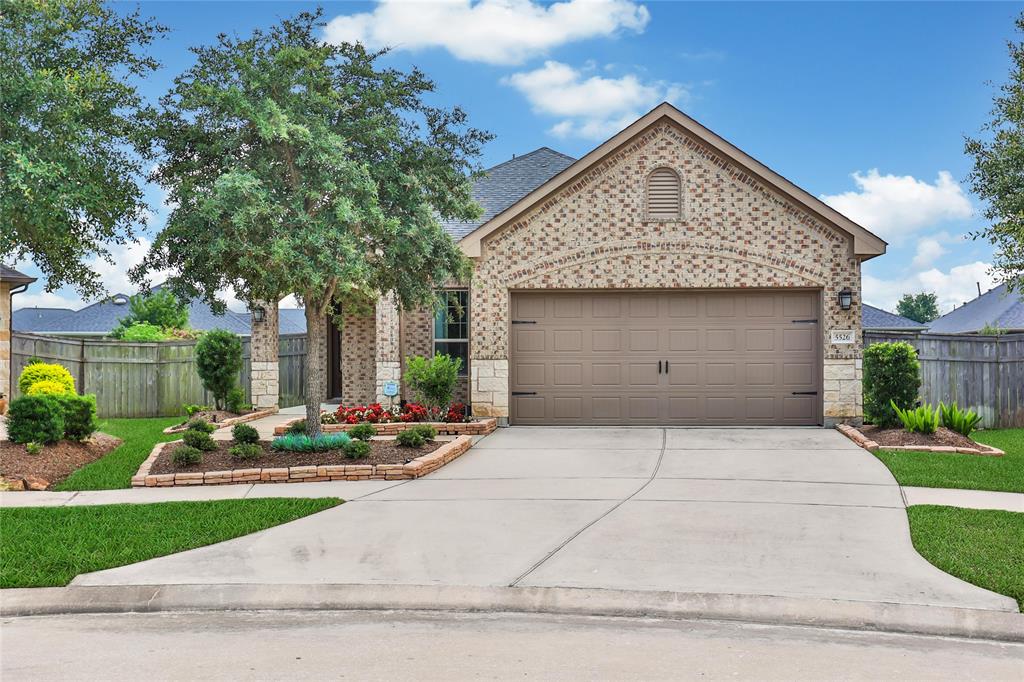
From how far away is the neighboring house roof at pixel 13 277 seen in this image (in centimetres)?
1776

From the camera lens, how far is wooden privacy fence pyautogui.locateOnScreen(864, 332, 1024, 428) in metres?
17.5

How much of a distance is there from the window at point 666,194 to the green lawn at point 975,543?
305 inches

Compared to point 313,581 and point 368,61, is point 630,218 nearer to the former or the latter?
point 368,61

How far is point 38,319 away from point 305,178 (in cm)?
3813

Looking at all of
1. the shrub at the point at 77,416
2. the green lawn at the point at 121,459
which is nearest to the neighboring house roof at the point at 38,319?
the green lawn at the point at 121,459

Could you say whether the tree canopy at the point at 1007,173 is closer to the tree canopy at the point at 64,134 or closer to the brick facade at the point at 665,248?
the brick facade at the point at 665,248

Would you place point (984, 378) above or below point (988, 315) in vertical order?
below

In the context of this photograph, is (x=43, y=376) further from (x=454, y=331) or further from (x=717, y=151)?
(x=717, y=151)

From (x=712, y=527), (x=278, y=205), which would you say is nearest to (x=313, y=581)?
(x=712, y=527)

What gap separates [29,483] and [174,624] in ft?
19.2

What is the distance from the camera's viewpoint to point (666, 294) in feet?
50.7

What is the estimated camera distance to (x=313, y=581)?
20.3ft

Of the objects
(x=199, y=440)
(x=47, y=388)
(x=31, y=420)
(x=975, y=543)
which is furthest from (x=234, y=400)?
(x=975, y=543)

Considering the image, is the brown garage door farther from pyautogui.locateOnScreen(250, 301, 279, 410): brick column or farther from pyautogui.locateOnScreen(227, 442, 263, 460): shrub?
pyautogui.locateOnScreen(227, 442, 263, 460): shrub
